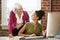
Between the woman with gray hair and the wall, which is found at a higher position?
the wall

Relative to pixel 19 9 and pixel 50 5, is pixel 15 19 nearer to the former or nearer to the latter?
pixel 19 9

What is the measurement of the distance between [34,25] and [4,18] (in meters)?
1.46

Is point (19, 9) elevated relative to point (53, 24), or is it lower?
elevated

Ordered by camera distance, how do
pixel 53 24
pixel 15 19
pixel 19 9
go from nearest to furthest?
pixel 53 24, pixel 19 9, pixel 15 19

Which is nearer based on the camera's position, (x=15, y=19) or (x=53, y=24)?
(x=53, y=24)

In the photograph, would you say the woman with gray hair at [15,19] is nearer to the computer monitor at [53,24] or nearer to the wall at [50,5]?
the wall at [50,5]

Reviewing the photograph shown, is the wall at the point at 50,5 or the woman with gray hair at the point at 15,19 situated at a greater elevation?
the wall at the point at 50,5

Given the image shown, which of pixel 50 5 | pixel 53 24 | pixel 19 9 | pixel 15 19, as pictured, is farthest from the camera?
pixel 50 5

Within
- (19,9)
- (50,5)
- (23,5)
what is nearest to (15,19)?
(19,9)

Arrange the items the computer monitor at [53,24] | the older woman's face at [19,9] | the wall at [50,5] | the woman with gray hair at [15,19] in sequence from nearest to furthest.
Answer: the computer monitor at [53,24] → the woman with gray hair at [15,19] → the older woman's face at [19,9] → the wall at [50,5]

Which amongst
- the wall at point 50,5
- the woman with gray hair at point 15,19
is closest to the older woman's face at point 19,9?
the woman with gray hair at point 15,19

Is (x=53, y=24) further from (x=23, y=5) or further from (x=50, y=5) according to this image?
(x=23, y=5)

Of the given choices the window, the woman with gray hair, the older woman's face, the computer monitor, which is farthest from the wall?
the computer monitor

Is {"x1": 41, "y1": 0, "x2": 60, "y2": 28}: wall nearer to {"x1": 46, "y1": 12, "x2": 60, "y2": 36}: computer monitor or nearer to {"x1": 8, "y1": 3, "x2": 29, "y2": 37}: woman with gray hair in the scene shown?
{"x1": 8, "y1": 3, "x2": 29, "y2": 37}: woman with gray hair
